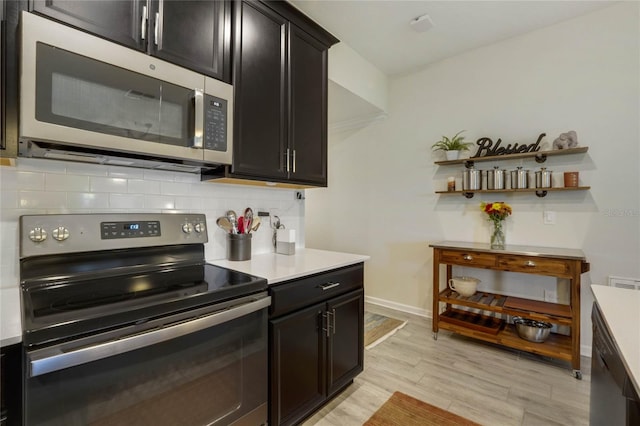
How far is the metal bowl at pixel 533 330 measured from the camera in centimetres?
237

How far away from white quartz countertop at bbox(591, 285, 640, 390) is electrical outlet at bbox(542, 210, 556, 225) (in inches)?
60.1

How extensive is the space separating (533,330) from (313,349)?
6.32 ft

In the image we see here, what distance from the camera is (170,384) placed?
40.8 inches

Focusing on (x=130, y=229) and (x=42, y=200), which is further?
(x=130, y=229)

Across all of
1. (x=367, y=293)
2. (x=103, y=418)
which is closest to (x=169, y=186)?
(x=103, y=418)

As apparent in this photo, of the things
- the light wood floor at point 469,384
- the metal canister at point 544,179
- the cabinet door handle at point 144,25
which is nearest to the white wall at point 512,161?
the metal canister at point 544,179

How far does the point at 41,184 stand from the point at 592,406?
8.18ft

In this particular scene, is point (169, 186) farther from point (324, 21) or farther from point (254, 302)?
point (324, 21)

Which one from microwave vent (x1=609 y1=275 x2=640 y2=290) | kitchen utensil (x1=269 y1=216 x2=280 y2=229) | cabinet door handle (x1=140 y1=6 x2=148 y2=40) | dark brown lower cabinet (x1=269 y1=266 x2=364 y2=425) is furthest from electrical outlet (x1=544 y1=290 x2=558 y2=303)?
cabinet door handle (x1=140 y1=6 x2=148 y2=40)

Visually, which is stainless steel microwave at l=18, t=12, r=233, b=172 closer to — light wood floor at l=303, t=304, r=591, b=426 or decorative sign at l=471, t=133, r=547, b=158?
light wood floor at l=303, t=304, r=591, b=426

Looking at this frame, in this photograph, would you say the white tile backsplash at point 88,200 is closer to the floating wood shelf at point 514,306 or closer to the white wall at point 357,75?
the white wall at point 357,75

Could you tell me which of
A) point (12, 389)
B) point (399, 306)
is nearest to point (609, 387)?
point (12, 389)

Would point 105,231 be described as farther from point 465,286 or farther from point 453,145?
point 453,145

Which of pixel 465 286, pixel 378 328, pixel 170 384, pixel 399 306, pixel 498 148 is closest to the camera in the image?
pixel 170 384
